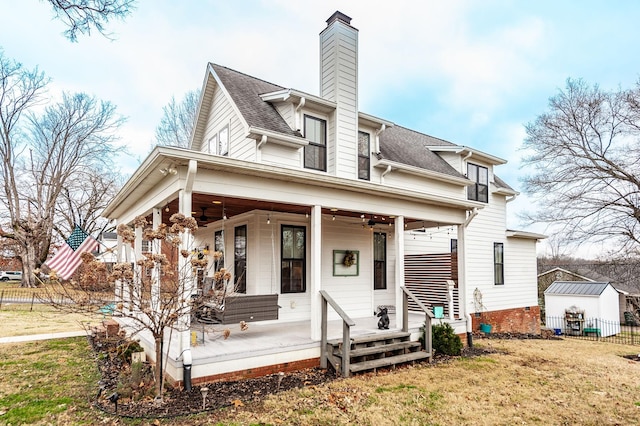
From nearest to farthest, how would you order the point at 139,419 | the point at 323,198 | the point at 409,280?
1. the point at 139,419
2. the point at 323,198
3. the point at 409,280

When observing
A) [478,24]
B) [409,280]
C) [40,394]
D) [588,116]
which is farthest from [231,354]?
[588,116]

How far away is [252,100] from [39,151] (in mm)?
22727

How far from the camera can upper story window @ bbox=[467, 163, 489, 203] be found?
1422cm

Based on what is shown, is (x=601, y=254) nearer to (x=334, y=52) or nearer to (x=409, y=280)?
(x=409, y=280)

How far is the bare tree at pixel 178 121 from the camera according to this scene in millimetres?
24984

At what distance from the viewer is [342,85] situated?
405 inches

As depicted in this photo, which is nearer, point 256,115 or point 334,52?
point 256,115

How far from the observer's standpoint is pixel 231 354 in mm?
5801

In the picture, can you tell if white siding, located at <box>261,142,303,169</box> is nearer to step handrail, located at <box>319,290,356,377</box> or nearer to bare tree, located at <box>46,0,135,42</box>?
step handrail, located at <box>319,290,356,377</box>

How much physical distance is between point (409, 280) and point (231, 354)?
7.67 m

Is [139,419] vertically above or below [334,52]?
below

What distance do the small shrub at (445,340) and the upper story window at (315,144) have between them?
4.61 m

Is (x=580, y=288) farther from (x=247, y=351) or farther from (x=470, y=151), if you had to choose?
(x=247, y=351)

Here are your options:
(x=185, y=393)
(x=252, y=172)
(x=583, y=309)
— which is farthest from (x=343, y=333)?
(x=583, y=309)
